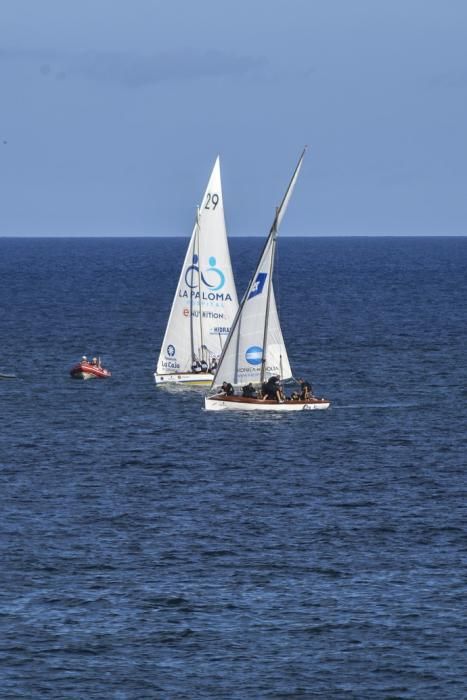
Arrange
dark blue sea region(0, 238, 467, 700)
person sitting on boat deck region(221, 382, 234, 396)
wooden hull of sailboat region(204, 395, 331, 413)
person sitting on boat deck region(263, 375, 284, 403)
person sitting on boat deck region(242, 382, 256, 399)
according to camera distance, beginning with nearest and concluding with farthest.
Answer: dark blue sea region(0, 238, 467, 700), person sitting on boat deck region(263, 375, 284, 403), wooden hull of sailboat region(204, 395, 331, 413), person sitting on boat deck region(242, 382, 256, 399), person sitting on boat deck region(221, 382, 234, 396)

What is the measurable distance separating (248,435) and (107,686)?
159 feet

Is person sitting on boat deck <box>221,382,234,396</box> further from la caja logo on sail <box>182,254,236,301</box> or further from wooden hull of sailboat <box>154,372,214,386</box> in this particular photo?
la caja logo on sail <box>182,254,236,301</box>

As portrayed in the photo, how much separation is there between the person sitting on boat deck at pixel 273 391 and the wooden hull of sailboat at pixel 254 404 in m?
0.30

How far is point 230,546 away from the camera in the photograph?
234 ft

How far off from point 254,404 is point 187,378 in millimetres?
15026

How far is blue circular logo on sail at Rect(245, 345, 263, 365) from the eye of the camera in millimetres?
109500

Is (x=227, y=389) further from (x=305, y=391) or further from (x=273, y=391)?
(x=305, y=391)

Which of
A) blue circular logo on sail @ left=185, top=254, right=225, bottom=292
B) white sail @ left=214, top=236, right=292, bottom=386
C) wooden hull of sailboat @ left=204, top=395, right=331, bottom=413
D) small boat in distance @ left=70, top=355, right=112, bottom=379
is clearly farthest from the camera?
small boat in distance @ left=70, top=355, right=112, bottom=379

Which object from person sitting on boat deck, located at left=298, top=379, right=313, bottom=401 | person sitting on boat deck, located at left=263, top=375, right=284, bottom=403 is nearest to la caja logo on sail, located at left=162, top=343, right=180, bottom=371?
person sitting on boat deck, located at left=263, top=375, right=284, bottom=403

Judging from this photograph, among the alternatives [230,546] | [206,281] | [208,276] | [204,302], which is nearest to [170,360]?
[204,302]

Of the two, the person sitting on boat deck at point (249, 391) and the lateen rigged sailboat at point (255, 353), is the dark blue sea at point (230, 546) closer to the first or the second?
the lateen rigged sailboat at point (255, 353)

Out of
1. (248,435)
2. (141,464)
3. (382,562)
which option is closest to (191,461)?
(141,464)

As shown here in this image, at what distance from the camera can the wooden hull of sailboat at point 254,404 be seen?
10788cm

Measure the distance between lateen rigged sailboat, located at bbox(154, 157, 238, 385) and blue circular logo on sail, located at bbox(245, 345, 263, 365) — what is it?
11.7m
